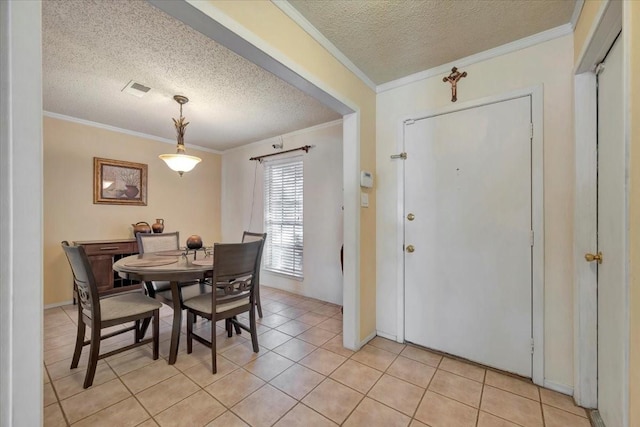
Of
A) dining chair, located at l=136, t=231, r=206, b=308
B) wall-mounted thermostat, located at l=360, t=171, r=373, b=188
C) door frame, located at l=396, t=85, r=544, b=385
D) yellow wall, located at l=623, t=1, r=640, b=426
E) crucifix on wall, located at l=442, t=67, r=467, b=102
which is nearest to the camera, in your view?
yellow wall, located at l=623, t=1, r=640, b=426

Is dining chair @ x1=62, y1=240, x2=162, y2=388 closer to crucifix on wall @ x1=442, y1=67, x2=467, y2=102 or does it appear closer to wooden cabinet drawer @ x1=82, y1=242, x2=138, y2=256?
wooden cabinet drawer @ x1=82, y1=242, x2=138, y2=256

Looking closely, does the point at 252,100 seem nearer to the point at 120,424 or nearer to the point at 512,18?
the point at 512,18

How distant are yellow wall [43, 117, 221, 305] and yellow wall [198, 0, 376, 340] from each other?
3.49 metres

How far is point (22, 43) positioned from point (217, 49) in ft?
4.74

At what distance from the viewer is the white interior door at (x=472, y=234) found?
1.87 m

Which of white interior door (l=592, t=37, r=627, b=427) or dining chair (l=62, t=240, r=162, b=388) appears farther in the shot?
dining chair (l=62, t=240, r=162, b=388)

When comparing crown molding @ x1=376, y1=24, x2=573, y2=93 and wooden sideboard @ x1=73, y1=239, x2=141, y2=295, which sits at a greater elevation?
crown molding @ x1=376, y1=24, x2=573, y2=93

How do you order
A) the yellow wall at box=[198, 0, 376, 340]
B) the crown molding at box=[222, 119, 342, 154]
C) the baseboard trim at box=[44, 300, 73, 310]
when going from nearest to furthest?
1. the yellow wall at box=[198, 0, 376, 340]
2. the baseboard trim at box=[44, 300, 73, 310]
3. the crown molding at box=[222, 119, 342, 154]

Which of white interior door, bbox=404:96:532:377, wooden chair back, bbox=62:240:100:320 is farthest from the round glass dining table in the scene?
white interior door, bbox=404:96:532:377

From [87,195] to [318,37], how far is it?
148 inches

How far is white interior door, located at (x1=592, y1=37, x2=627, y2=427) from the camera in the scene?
1.22m

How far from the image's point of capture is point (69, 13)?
1620 millimetres

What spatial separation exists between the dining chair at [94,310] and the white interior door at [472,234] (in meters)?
2.23

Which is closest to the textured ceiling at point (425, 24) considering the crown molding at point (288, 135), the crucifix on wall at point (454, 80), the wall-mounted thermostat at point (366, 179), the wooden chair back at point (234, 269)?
the crucifix on wall at point (454, 80)
